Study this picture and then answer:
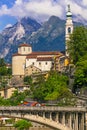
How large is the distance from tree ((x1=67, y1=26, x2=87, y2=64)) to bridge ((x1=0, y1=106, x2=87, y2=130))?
1469 inches

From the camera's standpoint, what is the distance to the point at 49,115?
51062mm

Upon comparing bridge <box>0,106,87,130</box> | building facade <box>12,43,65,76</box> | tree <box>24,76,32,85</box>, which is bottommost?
bridge <box>0,106,87,130</box>

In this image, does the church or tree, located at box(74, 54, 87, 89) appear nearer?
tree, located at box(74, 54, 87, 89)

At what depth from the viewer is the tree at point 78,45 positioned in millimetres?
89812

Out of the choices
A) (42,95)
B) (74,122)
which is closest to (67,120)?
(74,122)

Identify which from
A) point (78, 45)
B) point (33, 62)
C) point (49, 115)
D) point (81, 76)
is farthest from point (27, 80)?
point (49, 115)

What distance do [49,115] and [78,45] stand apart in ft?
135

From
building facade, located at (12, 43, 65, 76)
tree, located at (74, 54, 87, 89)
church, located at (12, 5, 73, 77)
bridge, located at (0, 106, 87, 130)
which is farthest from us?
building facade, located at (12, 43, 65, 76)

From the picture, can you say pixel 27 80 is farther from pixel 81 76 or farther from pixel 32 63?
pixel 81 76

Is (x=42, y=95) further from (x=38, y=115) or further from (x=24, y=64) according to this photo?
(x=24, y=64)

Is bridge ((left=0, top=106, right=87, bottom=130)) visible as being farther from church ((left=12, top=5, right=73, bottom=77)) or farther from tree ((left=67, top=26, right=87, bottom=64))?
church ((left=12, top=5, right=73, bottom=77))

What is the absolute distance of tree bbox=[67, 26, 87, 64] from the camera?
89.8m

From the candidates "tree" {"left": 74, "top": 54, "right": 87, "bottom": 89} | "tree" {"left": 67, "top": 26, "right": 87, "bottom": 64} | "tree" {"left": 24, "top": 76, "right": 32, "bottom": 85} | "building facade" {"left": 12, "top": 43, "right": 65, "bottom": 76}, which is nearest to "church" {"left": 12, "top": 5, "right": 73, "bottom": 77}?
"building facade" {"left": 12, "top": 43, "right": 65, "bottom": 76}

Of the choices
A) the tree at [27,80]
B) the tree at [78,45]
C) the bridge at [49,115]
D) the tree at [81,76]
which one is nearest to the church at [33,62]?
the tree at [27,80]
